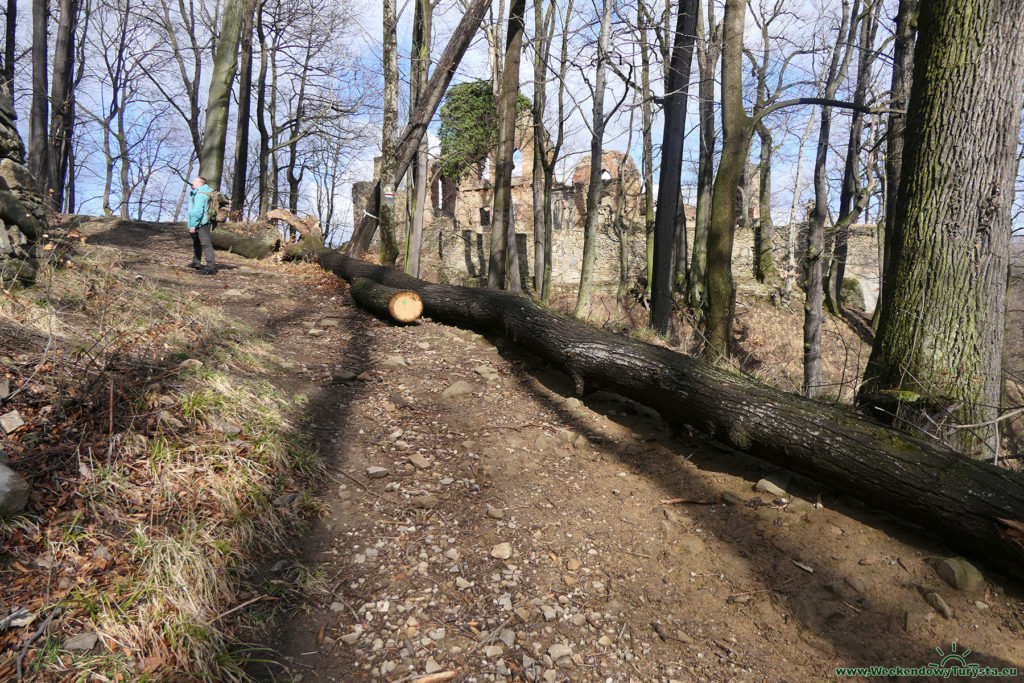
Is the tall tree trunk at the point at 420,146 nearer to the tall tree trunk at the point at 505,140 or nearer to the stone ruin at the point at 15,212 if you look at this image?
the tall tree trunk at the point at 505,140

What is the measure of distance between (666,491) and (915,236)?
8.02 feet

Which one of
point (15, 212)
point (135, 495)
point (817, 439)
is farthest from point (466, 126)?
point (135, 495)

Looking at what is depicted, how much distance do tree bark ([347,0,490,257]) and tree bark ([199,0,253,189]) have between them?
5.31 metres

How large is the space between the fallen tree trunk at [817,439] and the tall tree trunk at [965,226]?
0.61 metres

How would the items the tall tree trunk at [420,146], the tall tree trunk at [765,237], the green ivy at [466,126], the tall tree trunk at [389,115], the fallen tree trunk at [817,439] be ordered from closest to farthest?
the fallen tree trunk at [817,439], the tall tree trunk at [389,115], the tall tree trunk at [420,146], the tall tree trunk at [765,237], the green ivy at [466,126]

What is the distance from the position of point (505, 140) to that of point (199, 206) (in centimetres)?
499

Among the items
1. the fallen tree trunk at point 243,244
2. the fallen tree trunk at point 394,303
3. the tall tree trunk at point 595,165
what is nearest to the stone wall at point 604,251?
the tall tree trunk at point 595,165

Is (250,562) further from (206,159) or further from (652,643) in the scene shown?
(206,159)

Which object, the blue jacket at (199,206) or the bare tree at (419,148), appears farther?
the bare tree at (419,148)

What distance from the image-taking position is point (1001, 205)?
3.50 meters

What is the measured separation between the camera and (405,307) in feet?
21.3

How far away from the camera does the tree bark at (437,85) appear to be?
27.4 ft

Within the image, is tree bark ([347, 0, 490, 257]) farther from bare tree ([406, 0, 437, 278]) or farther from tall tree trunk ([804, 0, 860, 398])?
tall tree trunk ([804, 0, 860, 398])

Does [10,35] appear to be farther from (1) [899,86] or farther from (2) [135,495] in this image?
(1) [899,86]
